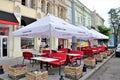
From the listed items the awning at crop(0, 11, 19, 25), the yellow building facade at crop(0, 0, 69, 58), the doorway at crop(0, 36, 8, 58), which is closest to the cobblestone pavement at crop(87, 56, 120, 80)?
the awning at crop(0, 11, 19, 25)

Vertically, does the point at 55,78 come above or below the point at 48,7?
below

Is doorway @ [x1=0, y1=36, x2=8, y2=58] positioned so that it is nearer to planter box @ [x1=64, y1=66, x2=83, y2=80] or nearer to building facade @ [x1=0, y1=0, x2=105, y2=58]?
building facade @ [x1=0, y1=0, x2=105, y2=58]

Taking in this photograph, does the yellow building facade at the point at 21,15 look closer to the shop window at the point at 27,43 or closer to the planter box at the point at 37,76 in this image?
the shop window at the point at 27,43

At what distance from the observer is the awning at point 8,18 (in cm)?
1797

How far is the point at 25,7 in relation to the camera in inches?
903

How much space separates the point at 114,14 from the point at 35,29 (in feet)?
152

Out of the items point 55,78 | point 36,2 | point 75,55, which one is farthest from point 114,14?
point 55,78

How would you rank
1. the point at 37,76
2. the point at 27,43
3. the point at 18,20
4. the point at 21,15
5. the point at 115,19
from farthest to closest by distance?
the point at 115,19, the point at 27,43, the point at 21,15, the point at 18,20, the point at 37,76

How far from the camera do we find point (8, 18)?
62.4 ft

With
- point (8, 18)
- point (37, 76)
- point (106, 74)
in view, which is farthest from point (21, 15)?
point (37, 76)

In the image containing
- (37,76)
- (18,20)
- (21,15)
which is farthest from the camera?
(21,15)

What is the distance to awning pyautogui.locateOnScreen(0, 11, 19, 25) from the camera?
1797 centimetres

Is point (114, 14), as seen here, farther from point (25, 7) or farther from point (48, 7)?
point (25, 7)

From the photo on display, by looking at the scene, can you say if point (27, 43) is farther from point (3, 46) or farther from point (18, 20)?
point (3, 46)
